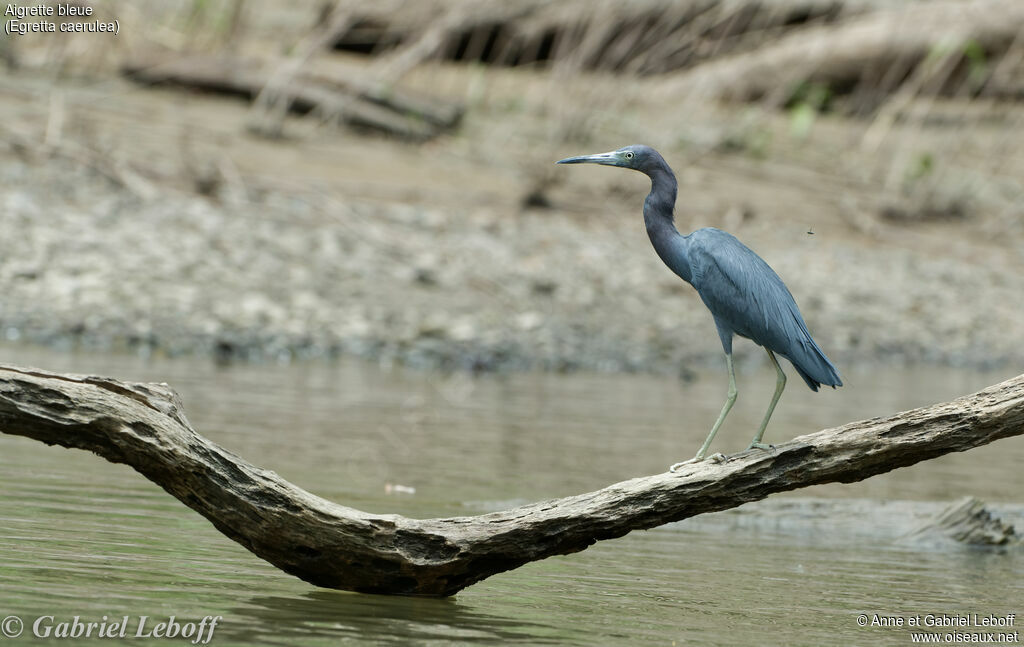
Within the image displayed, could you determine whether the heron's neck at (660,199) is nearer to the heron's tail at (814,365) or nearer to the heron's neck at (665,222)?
the heron's neck at (665,222)

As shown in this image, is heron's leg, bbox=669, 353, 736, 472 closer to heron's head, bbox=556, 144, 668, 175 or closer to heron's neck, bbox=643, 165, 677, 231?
heron's neck, bbox=643, 165, 677, 231

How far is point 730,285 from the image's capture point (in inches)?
219

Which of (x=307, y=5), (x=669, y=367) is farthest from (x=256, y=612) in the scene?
(x=307, y=5)

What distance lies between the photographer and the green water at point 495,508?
15.9 ft

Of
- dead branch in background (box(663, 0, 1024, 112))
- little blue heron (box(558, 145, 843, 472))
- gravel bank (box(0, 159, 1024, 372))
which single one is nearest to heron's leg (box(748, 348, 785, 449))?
little blue heron (box(558, 145, 843, 472))

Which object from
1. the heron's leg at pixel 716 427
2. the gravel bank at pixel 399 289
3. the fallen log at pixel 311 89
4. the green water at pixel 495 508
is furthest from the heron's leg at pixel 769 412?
the fallen log at pixel 311 89

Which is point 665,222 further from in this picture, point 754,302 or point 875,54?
point 875,54

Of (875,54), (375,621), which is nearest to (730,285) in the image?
(375,621)

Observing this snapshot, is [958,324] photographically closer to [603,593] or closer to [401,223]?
[401,223]

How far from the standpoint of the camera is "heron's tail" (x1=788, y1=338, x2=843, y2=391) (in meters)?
5.48

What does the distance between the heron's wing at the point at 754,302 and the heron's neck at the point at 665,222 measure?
0.24ft

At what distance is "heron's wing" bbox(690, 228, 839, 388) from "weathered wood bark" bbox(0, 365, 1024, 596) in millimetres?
507

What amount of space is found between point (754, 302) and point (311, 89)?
47.0 feet

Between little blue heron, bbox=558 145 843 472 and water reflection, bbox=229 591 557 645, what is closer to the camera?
water reflection, bbox=229 591 557 645
